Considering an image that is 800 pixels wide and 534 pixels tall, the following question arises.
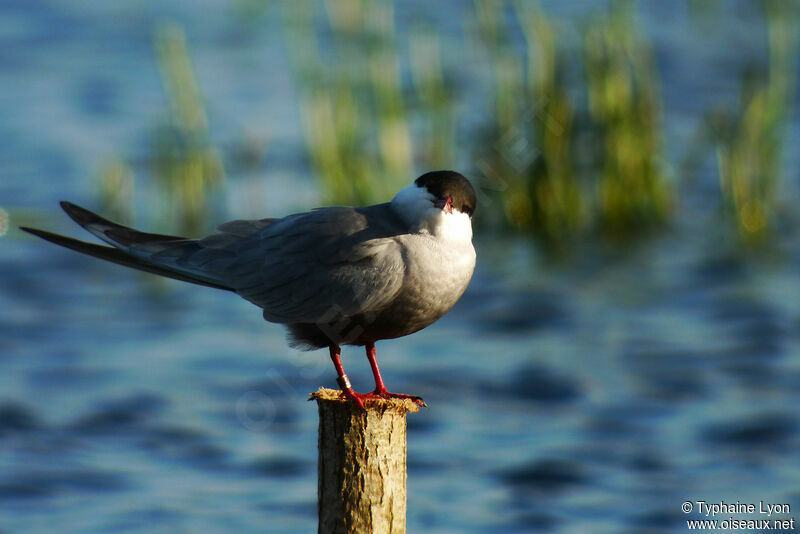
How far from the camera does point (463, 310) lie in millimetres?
11102

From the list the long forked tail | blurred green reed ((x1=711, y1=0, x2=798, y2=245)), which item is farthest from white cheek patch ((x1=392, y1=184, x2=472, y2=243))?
blurred green reed ((x1=711, y1=0, x2=798, y2=245))

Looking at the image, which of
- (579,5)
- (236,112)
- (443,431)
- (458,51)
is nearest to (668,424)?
(443,431)

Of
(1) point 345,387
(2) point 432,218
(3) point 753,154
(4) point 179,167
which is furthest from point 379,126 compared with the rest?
(1) point 345,387

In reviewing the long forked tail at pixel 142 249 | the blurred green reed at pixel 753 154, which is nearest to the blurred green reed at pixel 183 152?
the blurred green reed at pixel 753 154

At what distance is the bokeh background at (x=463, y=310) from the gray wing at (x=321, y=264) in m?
2.99

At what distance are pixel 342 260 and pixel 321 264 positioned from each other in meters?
0.11

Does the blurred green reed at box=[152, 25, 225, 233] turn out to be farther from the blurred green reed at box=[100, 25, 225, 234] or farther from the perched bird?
the perched bird

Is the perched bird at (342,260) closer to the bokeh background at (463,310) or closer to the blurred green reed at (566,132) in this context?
the bokeh background at (463,310)

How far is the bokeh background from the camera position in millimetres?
8062

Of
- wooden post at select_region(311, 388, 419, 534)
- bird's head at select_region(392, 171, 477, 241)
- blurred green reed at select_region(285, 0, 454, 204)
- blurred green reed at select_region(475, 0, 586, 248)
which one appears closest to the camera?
wooden post at select_region(311, 388, 419, 534)

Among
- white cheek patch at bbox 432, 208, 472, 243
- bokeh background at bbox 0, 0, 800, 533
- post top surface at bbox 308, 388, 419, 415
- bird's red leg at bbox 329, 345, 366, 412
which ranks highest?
bokeh background at bbox 0, 0, 800, 533

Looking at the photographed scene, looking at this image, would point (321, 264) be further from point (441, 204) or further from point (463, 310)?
point (463, 310)

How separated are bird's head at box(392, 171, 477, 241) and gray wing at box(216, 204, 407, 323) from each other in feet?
0.40

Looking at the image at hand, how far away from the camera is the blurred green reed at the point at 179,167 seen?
10734 millimetres
